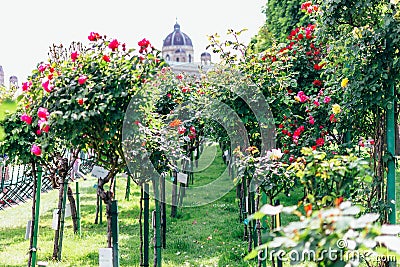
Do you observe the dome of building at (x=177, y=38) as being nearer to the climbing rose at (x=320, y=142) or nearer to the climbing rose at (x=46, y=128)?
the climbing rose at (x=320, y=142)

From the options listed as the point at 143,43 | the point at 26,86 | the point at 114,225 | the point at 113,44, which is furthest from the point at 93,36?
the point at 114,225

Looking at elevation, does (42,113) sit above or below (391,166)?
above

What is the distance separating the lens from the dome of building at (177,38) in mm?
90812

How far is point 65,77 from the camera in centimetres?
425

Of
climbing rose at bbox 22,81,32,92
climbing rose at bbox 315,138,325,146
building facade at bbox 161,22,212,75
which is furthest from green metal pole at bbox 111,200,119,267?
building facade at bbox 161,22,212,75

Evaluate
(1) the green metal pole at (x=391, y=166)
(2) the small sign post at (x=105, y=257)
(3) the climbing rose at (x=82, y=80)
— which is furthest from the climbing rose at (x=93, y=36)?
(1) the green metal pole at (x=391, y=166)

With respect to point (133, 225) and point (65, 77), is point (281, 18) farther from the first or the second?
point (65, 77)

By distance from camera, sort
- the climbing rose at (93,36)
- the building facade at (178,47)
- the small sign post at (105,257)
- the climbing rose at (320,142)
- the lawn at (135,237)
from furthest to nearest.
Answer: the building facade at (178,47) < the lawn at (135,237) < the climbing rose at (320,142) < the climbing rose at (93,36) < the small sign post at (105,257)

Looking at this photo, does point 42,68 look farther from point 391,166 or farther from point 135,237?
point 135,237

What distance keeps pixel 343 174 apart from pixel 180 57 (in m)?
86.8

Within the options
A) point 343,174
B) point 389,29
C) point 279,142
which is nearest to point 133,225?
point 279,142

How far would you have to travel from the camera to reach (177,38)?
90.8 metres

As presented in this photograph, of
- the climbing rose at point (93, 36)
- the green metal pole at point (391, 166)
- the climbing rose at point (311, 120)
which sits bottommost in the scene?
the green metal pole at point (391, 166)

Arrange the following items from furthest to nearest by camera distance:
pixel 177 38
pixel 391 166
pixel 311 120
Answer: pixel 177 38 < pixel 311 120 < pixel 391 166
